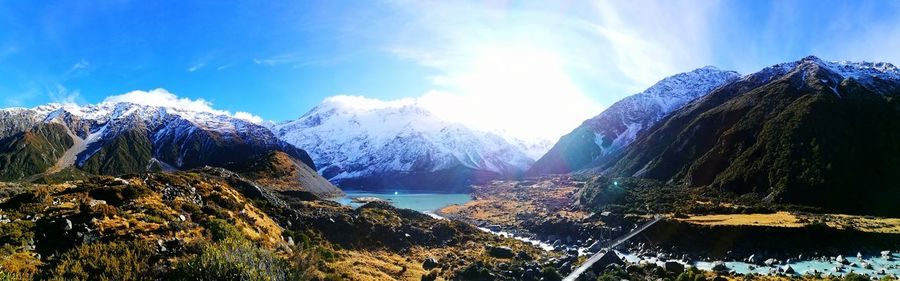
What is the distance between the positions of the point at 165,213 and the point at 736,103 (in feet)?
532

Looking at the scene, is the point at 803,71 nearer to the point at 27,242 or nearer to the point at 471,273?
the point at 471,273

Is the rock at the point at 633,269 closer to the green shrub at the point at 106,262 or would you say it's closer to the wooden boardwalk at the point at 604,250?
the wooden boardwalk at the point at 604,250

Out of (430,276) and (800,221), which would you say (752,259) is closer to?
(800,221)

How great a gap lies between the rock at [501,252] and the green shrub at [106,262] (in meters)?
38.8

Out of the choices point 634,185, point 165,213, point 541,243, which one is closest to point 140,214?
point 165,213

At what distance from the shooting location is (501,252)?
60.2 m

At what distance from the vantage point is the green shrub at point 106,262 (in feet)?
80.9

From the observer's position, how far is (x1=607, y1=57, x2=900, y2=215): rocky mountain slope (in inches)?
3511

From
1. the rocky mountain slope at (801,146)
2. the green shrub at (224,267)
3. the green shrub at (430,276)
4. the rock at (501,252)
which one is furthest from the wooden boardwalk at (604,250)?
the rocky mountain slope at (801,146)

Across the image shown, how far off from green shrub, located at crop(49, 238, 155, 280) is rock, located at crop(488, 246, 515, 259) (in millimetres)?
38755

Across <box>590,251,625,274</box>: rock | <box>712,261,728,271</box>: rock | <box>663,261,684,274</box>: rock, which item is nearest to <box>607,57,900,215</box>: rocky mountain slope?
<box>712,261,728,271</box>: rock

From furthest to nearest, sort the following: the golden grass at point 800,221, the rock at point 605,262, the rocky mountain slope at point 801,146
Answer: the rocky mountain slope at point 801,146, the golden grass at point 800,221, the rock at point 605,262

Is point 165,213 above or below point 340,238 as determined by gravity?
above

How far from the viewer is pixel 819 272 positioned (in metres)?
49.5
